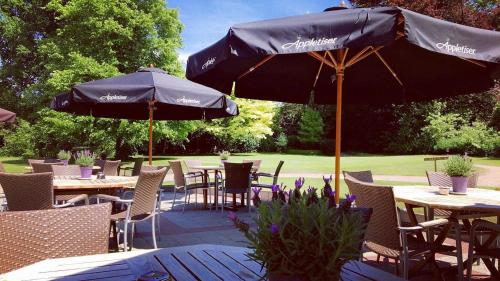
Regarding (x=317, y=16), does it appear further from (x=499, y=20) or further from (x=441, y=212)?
(x=499, y=20)

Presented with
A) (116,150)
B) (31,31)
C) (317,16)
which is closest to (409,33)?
(317,16)

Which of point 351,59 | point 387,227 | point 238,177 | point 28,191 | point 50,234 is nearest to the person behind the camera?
point 50,234

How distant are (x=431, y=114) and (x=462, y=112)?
6.86 feet

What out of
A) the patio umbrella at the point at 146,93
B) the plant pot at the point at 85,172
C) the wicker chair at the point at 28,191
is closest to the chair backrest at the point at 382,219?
the wicker chair at the point at 28,191

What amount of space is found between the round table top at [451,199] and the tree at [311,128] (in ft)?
108

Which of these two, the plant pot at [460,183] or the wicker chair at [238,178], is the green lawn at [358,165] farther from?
the plant pot at [460,183]

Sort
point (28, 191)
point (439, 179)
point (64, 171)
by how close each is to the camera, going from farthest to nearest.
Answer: point (64, 171) → point (439, 179) → point (28, 191)

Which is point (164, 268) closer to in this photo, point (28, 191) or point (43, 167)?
point (28, 191)

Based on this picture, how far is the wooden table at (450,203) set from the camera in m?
3.24

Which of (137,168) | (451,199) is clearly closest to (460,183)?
(451,199)

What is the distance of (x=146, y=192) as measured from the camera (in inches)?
171

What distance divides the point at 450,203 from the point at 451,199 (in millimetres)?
295

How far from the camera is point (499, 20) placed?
20.3m

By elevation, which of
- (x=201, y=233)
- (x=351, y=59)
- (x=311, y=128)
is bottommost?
(x=201, y=233)
